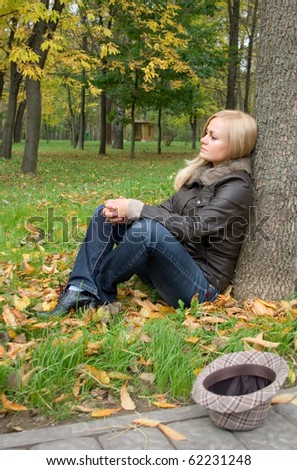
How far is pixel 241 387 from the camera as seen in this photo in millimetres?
2498

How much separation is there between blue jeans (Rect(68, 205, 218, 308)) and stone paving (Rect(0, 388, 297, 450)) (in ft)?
3.44

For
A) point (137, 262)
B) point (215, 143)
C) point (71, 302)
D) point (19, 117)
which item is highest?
point (19, 117)

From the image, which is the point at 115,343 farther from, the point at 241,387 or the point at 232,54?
the point at 232,54

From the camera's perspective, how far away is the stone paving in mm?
2148

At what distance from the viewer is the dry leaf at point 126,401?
2479mm

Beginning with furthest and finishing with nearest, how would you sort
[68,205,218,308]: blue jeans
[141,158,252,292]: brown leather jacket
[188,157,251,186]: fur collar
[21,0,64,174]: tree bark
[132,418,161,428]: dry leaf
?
[21,0,64,174]: tree bark
[188,157,251,186]: fur collar
[141,158,252,292]: brown leather jacket
[68,205,218,308]: blue jeans
[132,418,161,428]: dry leaf

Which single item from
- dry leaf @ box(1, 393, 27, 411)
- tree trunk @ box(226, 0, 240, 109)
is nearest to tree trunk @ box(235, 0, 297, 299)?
dry leaf @ box(1, 393, 27, 411)

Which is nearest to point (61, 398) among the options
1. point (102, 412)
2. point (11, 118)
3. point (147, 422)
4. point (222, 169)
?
point (102, 412)

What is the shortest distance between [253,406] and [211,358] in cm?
69

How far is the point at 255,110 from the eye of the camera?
3518mm

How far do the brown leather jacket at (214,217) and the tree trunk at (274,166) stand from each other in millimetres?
110

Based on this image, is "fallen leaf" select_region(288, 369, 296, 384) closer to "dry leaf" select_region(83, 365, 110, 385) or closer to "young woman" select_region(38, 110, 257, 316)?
"young woman" select_region(38, 110, 257, 316)

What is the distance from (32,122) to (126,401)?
10371mm

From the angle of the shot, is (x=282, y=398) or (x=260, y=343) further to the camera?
(x=260, y=343)
